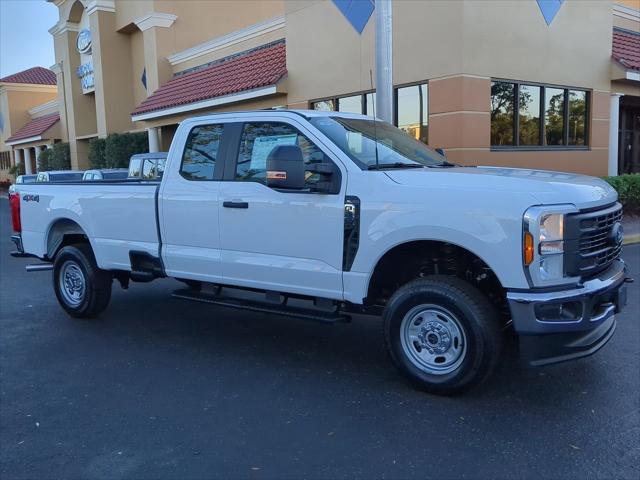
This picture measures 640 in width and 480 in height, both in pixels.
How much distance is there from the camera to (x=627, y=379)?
4762mm

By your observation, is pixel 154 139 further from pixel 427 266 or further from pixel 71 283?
pixel 427 266

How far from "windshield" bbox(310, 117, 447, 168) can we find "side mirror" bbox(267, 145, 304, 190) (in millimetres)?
436

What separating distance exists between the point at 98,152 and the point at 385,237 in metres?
25.2

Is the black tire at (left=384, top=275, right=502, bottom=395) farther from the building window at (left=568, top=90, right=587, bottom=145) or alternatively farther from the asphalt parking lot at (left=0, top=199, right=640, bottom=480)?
the building window at (left=568, top=90, right=587, bottom=145)

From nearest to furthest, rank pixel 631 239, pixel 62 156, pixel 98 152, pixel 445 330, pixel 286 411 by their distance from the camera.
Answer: pixel 286 411, pixel 445 330, pixel 631 239, pixel 98 152, pixel 62 156

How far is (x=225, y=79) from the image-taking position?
1816 centimetres

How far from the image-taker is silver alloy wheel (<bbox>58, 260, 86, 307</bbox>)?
270 inches

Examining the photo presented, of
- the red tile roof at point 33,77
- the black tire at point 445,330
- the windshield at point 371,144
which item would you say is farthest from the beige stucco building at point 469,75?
the red tile roof at point 33,77

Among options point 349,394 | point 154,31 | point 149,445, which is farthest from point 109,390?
point 154,31

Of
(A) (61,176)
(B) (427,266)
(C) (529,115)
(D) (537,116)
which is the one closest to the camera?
(B) (427,266)

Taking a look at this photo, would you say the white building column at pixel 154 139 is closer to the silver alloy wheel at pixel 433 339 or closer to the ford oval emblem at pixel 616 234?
the silver alloy wheel at pixel 433 339

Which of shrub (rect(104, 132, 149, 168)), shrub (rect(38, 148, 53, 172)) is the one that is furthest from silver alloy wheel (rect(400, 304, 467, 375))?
shrub (rect(38, 148, 53, 172))

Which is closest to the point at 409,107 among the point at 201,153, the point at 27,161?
the point at 201,153

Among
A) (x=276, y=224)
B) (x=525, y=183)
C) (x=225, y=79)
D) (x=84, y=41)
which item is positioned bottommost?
(x=276, y=224)
